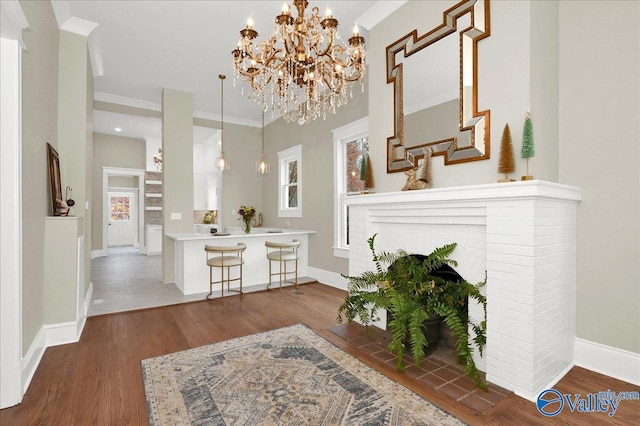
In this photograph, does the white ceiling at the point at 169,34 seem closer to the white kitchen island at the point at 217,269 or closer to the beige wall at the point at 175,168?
the beige wall at the point at 175,168

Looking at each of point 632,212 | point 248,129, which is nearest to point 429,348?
point 632,212

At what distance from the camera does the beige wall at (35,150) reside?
7.41 feet

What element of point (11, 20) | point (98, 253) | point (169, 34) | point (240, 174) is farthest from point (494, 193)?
point (98, 253)

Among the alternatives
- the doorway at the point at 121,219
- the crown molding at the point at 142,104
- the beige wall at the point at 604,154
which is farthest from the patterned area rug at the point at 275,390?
the doorway at the point at 121,219

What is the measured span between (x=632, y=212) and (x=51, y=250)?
15.4ft

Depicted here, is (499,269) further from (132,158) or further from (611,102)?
(132,158)

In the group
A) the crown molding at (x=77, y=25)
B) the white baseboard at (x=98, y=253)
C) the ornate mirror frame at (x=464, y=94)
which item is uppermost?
the crown molding at (x=77, y=25)

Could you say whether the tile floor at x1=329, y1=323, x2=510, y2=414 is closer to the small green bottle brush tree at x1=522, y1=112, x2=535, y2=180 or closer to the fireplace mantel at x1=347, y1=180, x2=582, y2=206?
the fireplace mantel at x1=347, y1=180, x2=582, y2=206

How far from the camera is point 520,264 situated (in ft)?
6.70

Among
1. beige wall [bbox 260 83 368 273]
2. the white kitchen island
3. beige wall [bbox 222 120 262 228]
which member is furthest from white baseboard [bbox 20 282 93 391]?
beige wall [bbox 222 120 262 228]

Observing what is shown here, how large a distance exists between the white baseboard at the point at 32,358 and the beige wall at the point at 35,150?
0.06m

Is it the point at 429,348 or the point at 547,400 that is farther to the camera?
the point at 429,348

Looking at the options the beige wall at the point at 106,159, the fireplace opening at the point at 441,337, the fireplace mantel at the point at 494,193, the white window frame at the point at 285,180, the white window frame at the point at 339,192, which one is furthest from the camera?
the beige wall at the point at 106,159

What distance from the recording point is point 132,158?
9430mm
